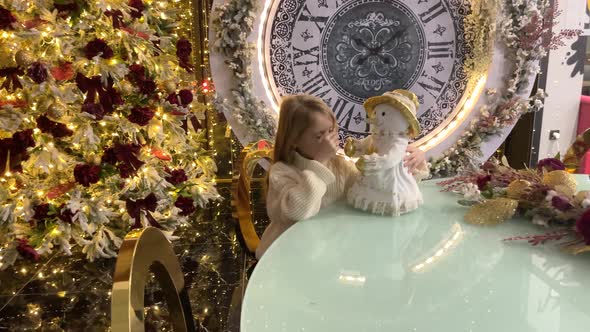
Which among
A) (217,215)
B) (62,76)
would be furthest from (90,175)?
(217,215)

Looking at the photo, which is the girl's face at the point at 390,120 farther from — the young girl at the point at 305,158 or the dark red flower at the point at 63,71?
the dark red flower at the point at 63,71

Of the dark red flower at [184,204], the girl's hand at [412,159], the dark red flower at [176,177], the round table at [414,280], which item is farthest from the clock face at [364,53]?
the round table at [414,280]

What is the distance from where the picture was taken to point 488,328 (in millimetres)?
731

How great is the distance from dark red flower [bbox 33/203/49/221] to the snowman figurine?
6.50 ft

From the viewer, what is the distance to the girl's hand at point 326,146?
1444mm

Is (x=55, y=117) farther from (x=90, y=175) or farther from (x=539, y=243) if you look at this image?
(x=539, y=243)

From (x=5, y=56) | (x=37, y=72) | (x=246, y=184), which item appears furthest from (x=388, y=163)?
(x=5, y=56)

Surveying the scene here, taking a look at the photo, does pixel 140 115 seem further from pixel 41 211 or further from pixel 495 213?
pixel 495 213

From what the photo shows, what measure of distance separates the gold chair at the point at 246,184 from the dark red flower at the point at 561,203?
0.89 metres

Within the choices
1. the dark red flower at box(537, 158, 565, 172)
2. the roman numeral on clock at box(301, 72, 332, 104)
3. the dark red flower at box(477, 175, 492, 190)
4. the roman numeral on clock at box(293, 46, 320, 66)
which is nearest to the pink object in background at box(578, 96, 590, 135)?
the roman numeral on clock at box(301, 72, 332, 104)

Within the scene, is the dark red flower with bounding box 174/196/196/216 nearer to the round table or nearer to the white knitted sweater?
the white knitted sweater

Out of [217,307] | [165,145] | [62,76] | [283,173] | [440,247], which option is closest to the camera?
[440,247]

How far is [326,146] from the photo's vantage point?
1449 millimetres

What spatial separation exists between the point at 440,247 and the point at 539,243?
23 centimetres
